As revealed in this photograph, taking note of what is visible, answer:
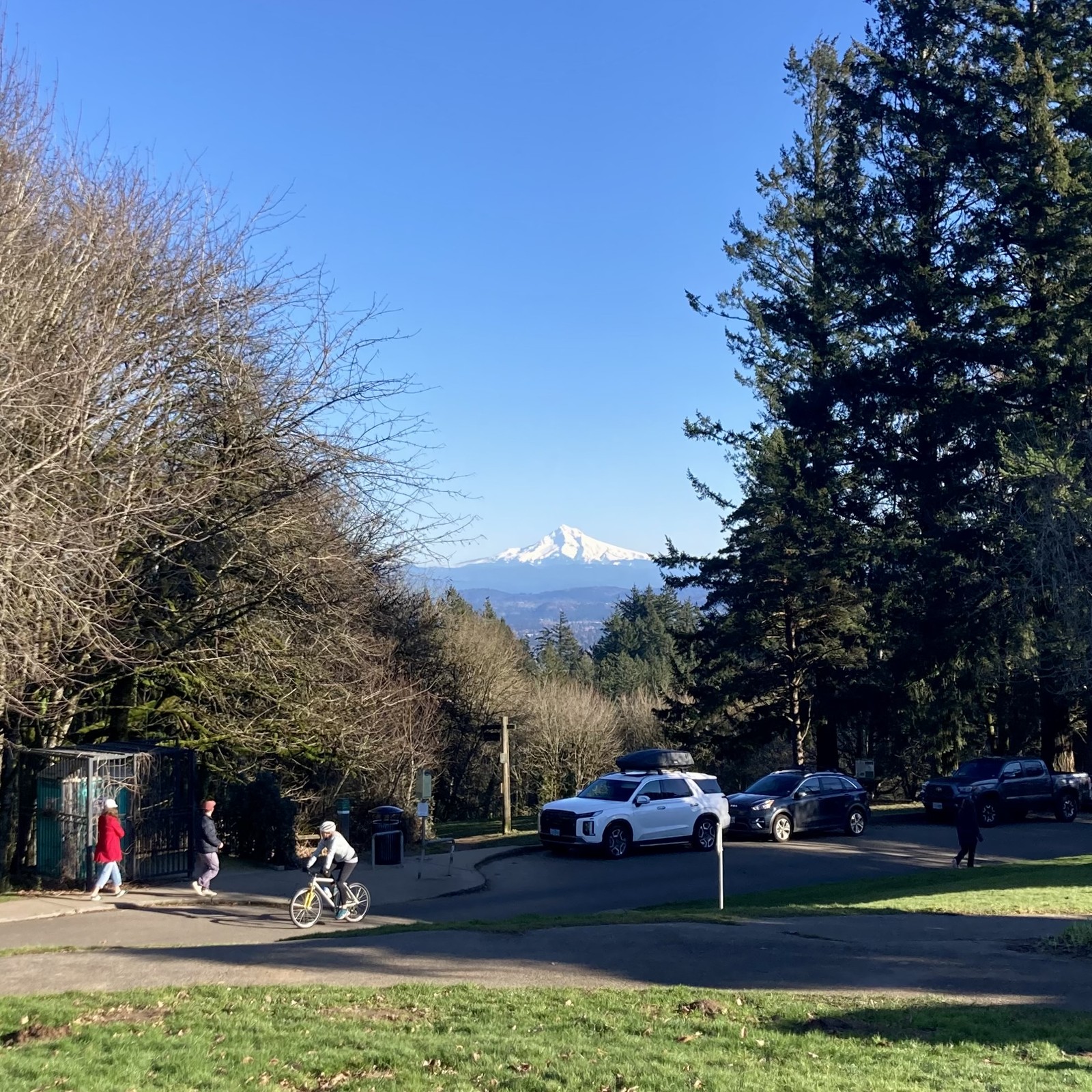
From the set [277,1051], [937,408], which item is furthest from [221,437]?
[937,408]

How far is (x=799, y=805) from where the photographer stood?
87.4ft

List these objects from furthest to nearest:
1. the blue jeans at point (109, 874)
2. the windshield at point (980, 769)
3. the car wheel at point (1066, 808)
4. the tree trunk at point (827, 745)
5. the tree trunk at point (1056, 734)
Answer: the tree trunk at point (827, 745)
the tree trunk at point (1056, 734)
the car wheel at point (1066, 808)
the windshield at point (980, 769)
the blue jeans at point (109, 874)

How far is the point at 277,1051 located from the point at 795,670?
109 feet

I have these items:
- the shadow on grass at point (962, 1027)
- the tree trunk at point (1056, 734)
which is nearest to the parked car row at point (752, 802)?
the tree trunk at point (1056, 734)

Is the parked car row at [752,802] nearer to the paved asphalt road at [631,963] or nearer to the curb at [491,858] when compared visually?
the curb at [491,858]

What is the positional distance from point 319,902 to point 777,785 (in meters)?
14.6

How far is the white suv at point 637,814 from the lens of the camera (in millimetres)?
23688

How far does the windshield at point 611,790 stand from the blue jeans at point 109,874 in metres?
10.8

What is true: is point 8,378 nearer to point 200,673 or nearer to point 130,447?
point 130,447

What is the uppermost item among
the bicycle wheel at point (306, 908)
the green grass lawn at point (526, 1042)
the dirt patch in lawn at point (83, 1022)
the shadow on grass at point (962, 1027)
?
the dirt patch in lawn at point (83, 1022)

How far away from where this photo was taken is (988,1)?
33.8 meters

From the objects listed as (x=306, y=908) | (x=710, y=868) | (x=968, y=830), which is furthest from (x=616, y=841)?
(x=306, y=908)

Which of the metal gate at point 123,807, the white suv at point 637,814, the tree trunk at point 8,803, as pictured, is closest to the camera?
the metal gate at point 123,807

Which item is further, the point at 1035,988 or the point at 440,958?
the point at 440,958
